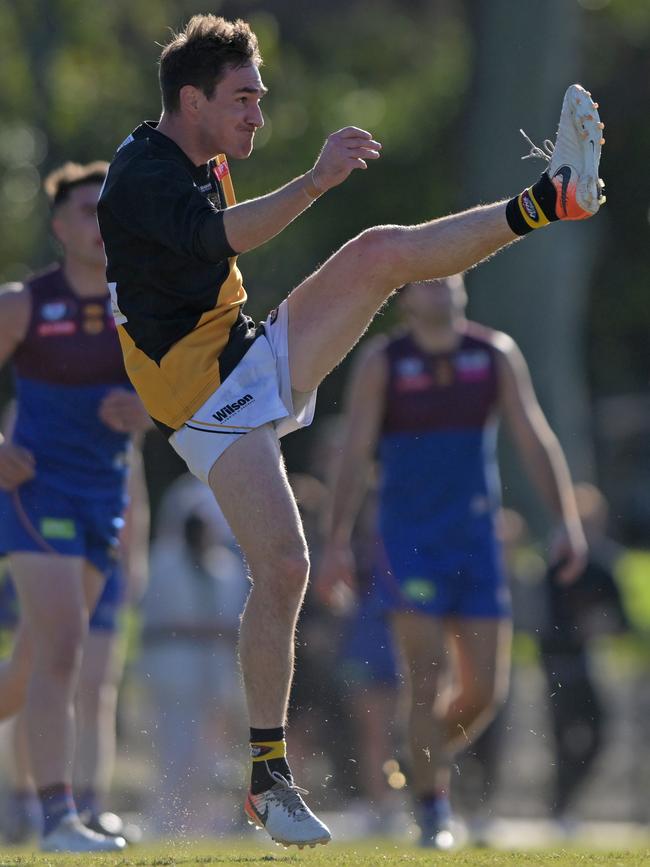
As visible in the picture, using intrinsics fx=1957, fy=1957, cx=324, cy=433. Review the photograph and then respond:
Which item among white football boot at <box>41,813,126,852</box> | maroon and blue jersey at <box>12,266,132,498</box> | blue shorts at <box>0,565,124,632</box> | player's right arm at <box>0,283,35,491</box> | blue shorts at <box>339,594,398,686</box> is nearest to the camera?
white football boot at <box>41,813,126,852</box>

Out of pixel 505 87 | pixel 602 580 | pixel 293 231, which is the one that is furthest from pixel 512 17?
pixel 602 580

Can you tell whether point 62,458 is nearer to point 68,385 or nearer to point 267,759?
point 68,385

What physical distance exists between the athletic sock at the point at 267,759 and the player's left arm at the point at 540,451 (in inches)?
123

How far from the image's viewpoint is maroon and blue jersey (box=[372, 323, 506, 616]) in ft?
29.5

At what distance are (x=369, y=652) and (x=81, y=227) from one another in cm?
318

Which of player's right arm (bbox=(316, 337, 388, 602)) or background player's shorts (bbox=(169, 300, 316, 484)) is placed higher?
background player's shorts (bbox=(169, 300, 316, 484))

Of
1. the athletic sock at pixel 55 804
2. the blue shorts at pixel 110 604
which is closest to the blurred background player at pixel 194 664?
the blue shorts at pixel 110 604

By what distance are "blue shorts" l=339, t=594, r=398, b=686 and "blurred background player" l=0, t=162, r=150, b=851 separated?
7.99 feet

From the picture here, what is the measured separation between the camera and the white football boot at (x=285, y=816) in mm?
6121

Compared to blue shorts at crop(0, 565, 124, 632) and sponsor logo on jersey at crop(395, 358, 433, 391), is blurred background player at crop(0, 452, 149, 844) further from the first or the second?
sponsor logo on jersey at crop(395, 358, 433, 391)

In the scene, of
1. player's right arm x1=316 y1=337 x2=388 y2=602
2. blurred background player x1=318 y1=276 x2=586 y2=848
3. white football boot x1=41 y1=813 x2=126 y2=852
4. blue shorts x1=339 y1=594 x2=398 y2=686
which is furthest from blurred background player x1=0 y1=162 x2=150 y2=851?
blue shorts x1=339 y1=594 x2=398 y2=686

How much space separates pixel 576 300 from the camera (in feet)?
77.5

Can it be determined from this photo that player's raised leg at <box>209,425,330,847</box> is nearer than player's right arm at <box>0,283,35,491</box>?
Yes

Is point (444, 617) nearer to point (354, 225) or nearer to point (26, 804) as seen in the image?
point (26, 804)
